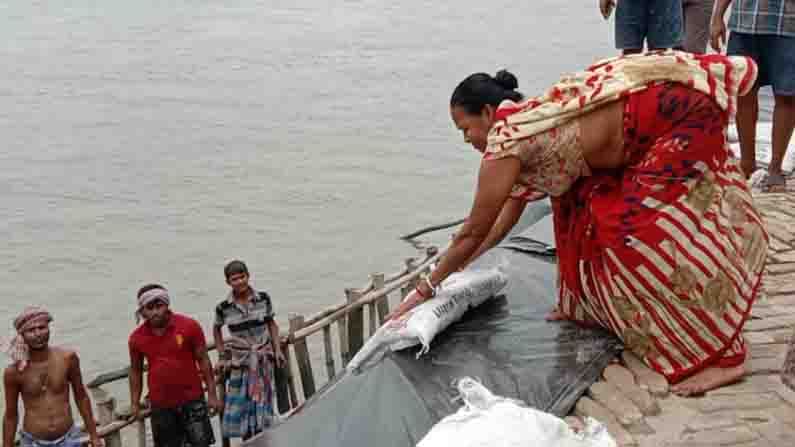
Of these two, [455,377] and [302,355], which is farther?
[302,355]

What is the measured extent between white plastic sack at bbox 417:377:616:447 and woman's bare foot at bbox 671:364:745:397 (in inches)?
31.3

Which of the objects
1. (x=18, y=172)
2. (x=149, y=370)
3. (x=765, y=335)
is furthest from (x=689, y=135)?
(x=18, y=172)

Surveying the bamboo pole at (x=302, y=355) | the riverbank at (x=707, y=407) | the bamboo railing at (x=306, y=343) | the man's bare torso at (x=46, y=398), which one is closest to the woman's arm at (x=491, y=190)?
the riverbank at (x=707, y=407)

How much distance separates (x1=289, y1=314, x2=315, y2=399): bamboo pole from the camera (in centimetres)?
475

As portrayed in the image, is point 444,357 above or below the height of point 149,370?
above

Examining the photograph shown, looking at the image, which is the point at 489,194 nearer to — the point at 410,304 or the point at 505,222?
the point at 505,222

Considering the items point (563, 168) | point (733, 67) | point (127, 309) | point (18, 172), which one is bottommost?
point (127, 309)

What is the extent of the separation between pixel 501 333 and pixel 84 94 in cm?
1591

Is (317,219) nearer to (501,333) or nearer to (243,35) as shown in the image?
(501,333)

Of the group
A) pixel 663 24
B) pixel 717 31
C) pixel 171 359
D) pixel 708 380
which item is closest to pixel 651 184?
pixel 708 380

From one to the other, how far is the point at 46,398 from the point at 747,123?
358 cm

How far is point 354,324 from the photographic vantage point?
525 centimetres

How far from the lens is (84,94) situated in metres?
17.7

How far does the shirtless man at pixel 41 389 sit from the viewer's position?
13.0 ft
